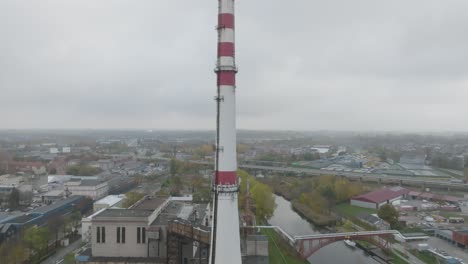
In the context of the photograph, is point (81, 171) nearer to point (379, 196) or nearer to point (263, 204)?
point (263, 204)

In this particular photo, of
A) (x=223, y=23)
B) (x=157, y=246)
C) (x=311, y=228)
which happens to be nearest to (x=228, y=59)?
(x=223, y=23)

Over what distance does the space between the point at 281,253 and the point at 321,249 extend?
329cm

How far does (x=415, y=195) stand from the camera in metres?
32.1

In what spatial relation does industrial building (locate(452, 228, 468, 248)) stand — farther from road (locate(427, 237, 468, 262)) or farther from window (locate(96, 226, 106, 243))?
window (locate(96, 226, 106, 243))

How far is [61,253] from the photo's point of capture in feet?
60.7

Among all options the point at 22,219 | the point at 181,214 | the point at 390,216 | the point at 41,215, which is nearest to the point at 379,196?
the point at 390,216

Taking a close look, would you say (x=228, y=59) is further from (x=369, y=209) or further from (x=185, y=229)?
(x=369, y=209)

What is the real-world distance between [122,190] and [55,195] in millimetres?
6683

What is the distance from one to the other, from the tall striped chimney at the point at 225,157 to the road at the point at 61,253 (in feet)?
37.0

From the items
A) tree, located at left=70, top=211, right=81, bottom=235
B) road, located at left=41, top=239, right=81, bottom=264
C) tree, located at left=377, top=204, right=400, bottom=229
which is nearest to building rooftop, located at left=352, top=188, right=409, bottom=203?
tree, located at left=377, top=204, right=400, bottom=229

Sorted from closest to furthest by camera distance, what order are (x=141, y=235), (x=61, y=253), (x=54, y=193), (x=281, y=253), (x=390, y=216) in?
1. (x=141, y=235)
2. (x=281, y=253)
3. (x=61, y=253)
4. (x=390, y=216)
5. (x=54, y=193)

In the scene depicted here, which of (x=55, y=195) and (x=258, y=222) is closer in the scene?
(x=258, y=222)

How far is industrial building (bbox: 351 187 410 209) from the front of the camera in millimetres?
28609

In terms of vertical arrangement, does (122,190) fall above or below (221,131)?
below
